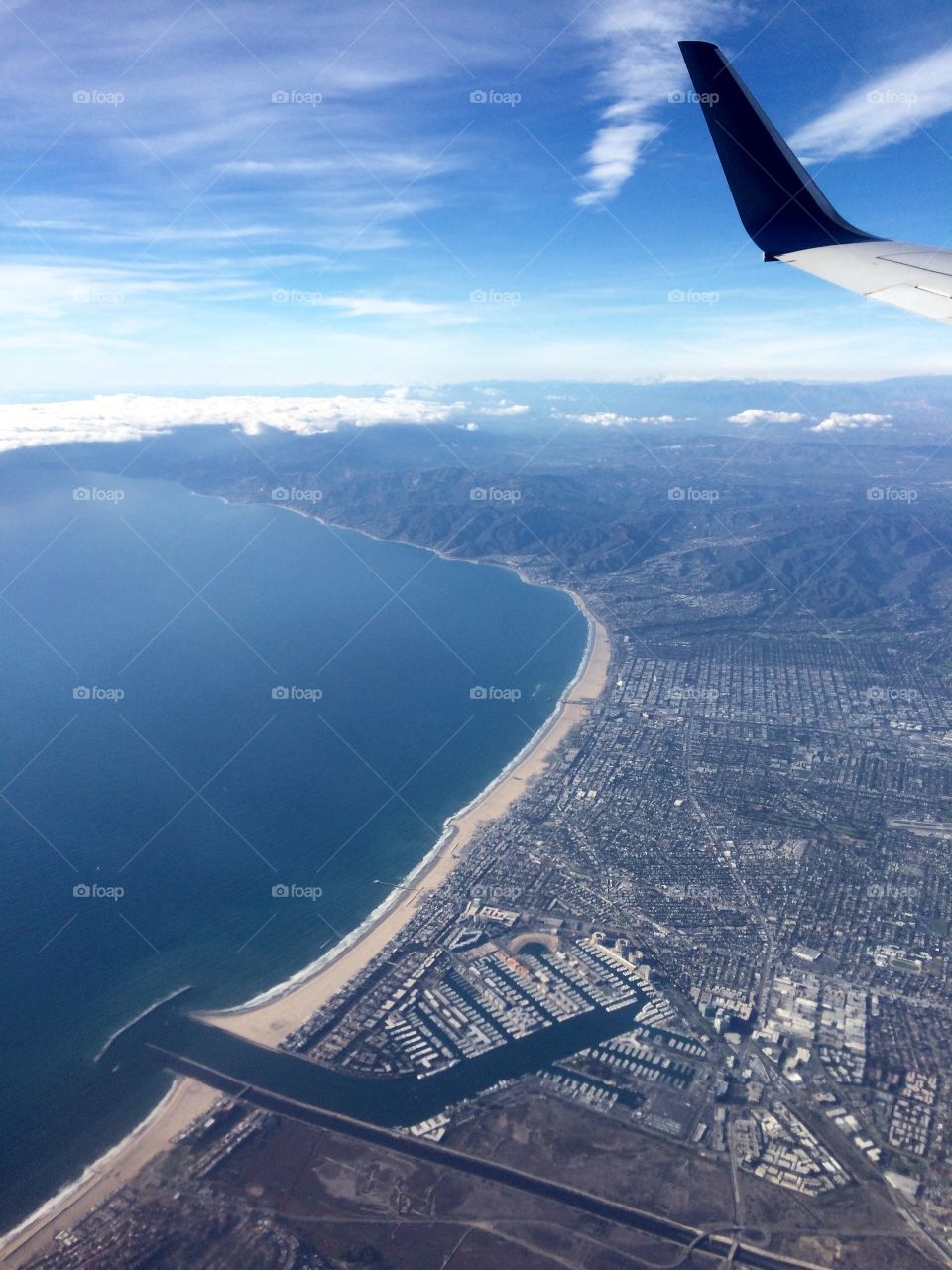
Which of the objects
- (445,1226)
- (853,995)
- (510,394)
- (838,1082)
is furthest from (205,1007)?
(510,394)

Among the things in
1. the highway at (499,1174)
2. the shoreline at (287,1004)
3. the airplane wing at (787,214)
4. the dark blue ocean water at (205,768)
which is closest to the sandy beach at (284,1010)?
the shoreline at (287,1004)

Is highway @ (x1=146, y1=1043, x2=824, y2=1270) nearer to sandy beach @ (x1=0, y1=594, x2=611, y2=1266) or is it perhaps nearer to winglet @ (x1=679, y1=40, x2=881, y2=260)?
sandy beach @ (x1=0, y1=594, x2=611, y2=1266)

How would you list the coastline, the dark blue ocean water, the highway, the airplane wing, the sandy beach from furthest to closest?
the dark blue ocean water, the coastline, the sandy beach, the highway, the airplane wing

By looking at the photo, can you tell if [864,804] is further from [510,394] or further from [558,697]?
[510,394]

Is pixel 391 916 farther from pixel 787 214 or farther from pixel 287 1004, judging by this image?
pixel 787 214

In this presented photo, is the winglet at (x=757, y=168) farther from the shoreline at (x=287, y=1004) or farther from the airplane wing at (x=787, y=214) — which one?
the shoreline at (x=287, y=1004)

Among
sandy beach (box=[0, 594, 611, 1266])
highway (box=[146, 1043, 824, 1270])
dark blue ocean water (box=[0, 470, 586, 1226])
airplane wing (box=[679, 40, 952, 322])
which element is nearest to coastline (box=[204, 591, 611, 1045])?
sandy beach (box=[0, 594, 611, 1266])

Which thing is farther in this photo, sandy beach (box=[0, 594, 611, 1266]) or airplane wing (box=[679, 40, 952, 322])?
sandy beach (box=[0, 594, 611, 1266])
